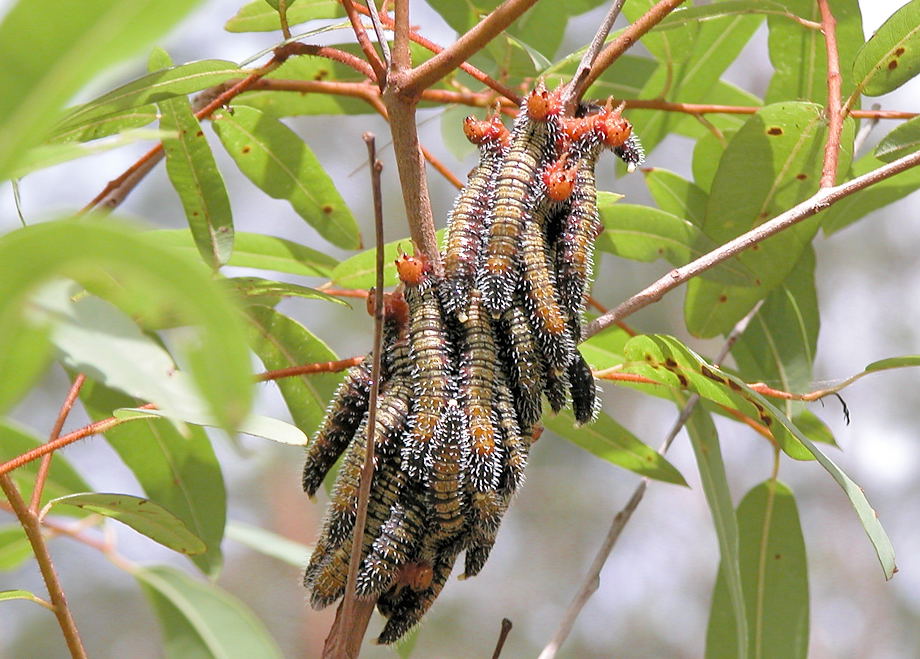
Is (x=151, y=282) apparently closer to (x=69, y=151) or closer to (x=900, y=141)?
(x=69, y=151)

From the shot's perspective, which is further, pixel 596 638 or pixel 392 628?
pixel 596 638

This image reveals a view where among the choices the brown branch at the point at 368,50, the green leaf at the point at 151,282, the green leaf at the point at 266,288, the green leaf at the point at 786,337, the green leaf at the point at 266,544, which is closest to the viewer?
the green leaf at the point at 151,282

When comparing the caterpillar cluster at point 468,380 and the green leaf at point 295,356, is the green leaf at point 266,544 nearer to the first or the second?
the green leaf at point 295,356

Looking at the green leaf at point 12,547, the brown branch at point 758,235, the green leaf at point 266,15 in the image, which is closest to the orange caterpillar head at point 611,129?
the brown branch at point 758,235

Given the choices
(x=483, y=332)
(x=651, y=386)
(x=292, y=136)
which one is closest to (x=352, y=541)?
(x=483, y=332)

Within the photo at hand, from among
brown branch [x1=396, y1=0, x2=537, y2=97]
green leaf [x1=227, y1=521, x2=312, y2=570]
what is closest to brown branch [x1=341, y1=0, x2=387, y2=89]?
brown branch [x1=396, y1=0, x2=537, y2=97]

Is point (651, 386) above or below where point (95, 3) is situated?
above

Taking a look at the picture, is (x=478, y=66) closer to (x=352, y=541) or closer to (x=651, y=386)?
(x=651, y=386)
